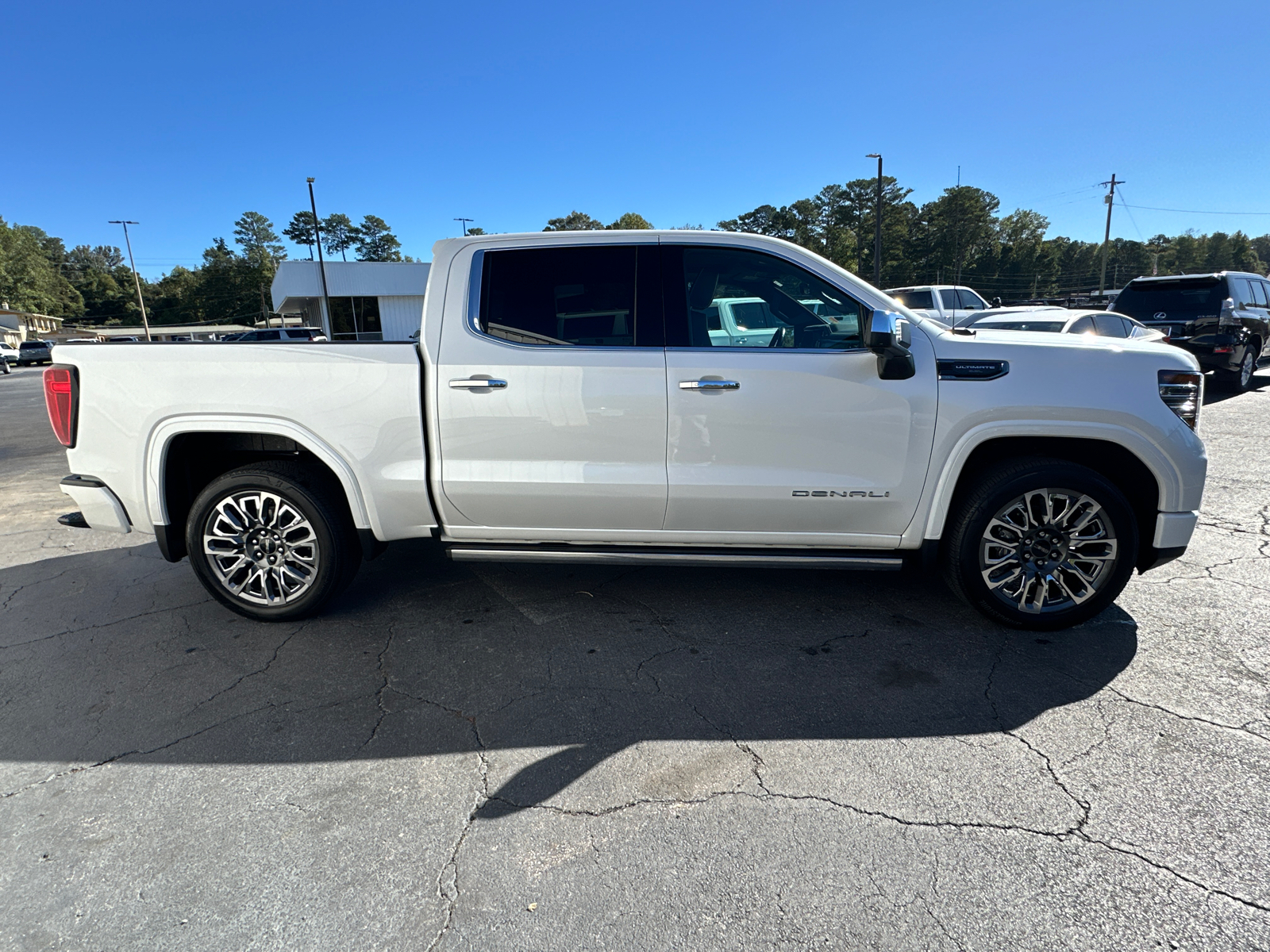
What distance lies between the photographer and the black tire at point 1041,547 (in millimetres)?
3426

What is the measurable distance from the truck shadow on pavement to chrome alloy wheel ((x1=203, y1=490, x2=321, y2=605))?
0.77 ft

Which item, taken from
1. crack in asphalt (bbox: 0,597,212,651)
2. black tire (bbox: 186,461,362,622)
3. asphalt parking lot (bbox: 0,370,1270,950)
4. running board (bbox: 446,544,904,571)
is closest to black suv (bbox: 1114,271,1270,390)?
asphalt parking lot (bbox: 0,370,1270,950)

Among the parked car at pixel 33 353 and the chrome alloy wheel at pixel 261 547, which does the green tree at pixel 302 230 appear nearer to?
the parked car at pixel 33 353

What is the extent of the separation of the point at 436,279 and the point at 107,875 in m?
2.76

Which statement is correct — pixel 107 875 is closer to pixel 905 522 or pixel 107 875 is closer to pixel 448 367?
pixel 448 367

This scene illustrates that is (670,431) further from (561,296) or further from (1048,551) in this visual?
(1048,551)

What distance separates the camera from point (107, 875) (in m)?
2.17

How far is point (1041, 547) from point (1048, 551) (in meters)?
0.04

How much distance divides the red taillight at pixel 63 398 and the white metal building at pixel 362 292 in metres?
42.5

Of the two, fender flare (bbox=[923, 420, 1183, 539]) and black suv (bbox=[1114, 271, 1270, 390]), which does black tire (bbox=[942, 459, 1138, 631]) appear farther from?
black suv (bbox=[1114, 271, 1270, 390])

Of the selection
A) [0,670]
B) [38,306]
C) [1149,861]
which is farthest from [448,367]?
[38,306]

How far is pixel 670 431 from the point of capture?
11.4 feet

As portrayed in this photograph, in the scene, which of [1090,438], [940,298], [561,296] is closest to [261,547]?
[561,296]

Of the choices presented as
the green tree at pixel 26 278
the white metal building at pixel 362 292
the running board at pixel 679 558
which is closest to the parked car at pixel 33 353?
the white metal building at pixel 362 292
